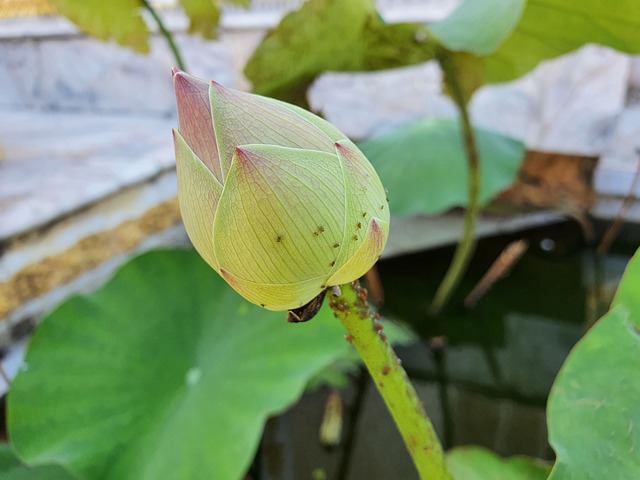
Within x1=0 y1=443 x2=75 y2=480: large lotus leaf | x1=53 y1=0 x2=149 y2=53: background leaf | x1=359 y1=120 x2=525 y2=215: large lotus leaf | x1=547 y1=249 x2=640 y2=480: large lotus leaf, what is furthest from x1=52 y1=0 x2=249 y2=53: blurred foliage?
x1=547 y1=249 x2=640 y2=480: large lotus leaf

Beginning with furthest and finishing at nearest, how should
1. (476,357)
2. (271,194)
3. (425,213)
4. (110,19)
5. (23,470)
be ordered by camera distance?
1. (425,213)
2. (476,357)
3. (110,19)
4. (23,470)
5. (271,194)

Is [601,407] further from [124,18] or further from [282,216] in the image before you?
[124,18]

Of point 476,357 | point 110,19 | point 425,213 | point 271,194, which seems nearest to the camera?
point 271,194

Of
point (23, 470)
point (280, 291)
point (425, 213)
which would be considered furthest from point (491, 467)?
point (425, 213)

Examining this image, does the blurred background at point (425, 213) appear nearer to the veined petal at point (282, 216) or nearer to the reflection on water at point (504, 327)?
the reflection on water at point (504, 327)

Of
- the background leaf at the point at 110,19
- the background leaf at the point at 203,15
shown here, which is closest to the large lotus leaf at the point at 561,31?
the background leaf at the point at 203,15

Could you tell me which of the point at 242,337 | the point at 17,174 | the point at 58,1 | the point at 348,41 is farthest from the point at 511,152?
the point at 17,174

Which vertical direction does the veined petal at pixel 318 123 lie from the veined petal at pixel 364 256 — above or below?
above
